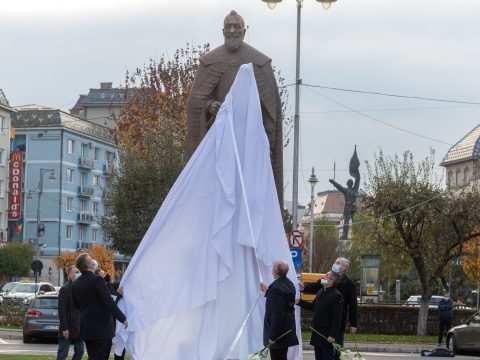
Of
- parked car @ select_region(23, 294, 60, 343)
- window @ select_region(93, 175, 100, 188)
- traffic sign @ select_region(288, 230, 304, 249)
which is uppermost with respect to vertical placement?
window @ select_region(93, 175, 100, 188)

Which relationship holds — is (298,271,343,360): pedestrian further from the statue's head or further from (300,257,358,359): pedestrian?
the statue's head

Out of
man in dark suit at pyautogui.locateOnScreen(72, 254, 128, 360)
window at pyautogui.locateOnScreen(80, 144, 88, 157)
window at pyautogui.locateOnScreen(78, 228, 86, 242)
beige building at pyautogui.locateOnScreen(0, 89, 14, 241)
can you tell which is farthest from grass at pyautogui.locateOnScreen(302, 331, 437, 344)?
window at pyautogui.locateOnScreen(78, 228, 86, 242)

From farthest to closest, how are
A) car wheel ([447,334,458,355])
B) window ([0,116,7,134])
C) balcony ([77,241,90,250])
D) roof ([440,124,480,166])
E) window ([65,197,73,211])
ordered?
roof ([440,124,480,166]), balcony ([77,241,90,250]), window ([65,197,73,211]), window ([0,116,7,134]), car wheel ([447,334,458,355])

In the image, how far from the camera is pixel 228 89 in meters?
17.9

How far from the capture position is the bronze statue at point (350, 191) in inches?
3785

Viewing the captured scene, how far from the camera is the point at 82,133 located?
11662 cm

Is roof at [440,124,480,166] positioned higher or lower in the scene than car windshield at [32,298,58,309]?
higher

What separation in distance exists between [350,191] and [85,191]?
2898 centimetres

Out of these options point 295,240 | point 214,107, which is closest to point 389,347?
point 295,240

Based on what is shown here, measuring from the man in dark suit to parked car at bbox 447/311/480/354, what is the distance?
70.0 ft

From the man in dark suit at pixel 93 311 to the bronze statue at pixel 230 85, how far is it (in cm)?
326

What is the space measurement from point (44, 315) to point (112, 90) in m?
101

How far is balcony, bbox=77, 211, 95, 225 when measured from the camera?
119m

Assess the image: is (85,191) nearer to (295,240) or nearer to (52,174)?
(52,174)
